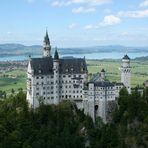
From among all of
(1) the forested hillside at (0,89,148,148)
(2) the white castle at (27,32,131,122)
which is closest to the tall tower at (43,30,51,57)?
(2) the white castle at (27,32,131,122)

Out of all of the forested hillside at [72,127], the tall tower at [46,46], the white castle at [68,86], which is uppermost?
the tall tower at [46,46]

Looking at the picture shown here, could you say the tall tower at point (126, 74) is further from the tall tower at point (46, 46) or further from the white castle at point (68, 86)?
the tall tower at point (46, 46)

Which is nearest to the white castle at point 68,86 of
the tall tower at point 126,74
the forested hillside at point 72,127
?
the tall tower at point 126,74

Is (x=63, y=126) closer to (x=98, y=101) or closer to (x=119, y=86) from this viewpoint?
(x=98, y=101)

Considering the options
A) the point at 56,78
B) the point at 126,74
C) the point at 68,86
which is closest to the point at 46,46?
the point at 56,78

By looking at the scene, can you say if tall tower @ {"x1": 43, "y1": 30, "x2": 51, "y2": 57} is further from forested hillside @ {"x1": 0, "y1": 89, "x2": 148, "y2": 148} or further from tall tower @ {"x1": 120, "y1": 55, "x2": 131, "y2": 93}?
tall tower @ {"x1": 120, "y1": 55, "x2": 131, "y2": 93}

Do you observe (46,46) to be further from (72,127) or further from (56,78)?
(72,127)

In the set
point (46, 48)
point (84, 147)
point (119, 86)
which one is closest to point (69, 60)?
point (46, 48)
